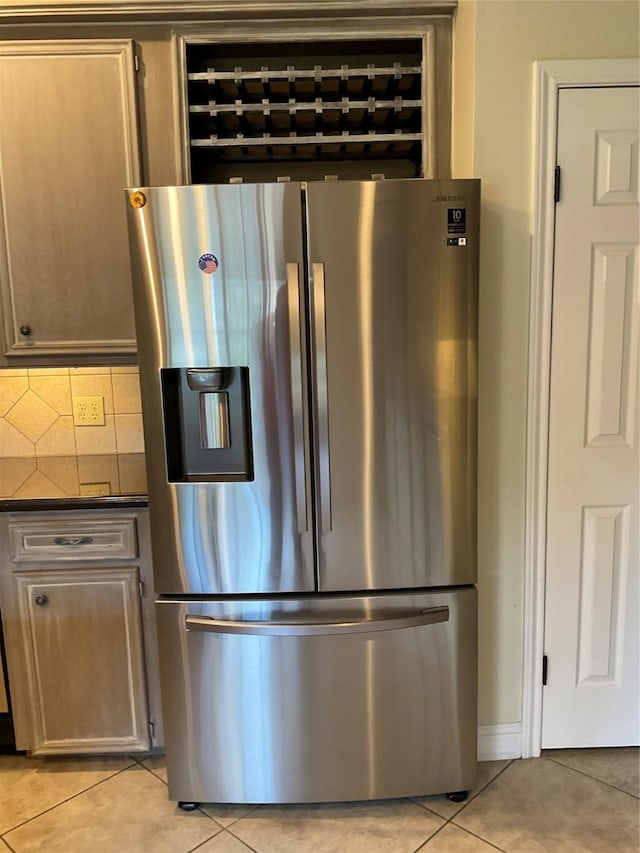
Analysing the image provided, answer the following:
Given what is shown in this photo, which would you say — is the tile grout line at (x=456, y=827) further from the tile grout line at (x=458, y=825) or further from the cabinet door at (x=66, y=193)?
the cabinet door at (x=66, y=193)

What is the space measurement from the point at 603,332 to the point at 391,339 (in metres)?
0.72

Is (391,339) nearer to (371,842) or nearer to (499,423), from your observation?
(499,423)

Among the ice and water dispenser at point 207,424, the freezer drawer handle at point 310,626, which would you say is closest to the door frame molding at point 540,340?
the freezer drawer handle at point 310,626

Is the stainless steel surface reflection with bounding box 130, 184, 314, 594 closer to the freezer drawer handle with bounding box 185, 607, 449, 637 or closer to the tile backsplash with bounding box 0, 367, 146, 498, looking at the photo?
the freezer drawer handle with bounding box 185, 607, 449, 637

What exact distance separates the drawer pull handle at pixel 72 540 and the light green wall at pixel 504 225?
47.8 inches

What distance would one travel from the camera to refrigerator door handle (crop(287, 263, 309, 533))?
1.60 meters

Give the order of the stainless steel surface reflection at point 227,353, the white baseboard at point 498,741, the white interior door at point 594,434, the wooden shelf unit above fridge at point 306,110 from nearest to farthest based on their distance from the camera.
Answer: the stainless steel surface reflection at point 227,353
the white interior door at point 594,434
the wooden shelf unit above fridge at point 306,110
the white baseboard at point 498,741

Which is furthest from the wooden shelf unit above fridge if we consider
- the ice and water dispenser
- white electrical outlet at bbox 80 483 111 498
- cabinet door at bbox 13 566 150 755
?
cabinet door at bbox 13 566 150 755

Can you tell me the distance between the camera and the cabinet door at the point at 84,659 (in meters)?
1.95

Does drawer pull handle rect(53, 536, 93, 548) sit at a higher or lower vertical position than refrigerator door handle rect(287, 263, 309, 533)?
lower

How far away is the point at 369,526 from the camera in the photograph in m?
1.71

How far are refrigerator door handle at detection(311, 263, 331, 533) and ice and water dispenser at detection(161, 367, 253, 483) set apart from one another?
190 mm

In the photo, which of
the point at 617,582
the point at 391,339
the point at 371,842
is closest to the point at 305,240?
the point at 391,339

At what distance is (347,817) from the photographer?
1848 mm
